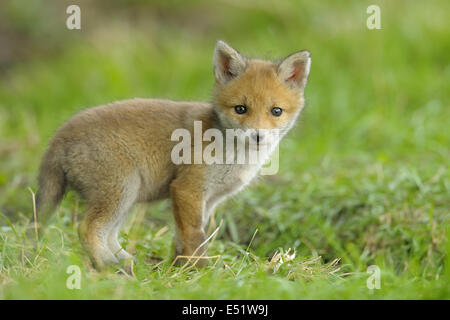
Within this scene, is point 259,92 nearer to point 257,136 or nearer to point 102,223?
point 257,136

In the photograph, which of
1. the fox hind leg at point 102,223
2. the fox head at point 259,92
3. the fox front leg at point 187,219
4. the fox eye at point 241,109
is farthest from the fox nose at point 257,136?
the fox hind leg at point 102,223

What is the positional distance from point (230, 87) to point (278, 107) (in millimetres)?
393

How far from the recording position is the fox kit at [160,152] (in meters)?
4.14

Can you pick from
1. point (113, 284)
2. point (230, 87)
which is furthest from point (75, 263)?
point (230, 87)

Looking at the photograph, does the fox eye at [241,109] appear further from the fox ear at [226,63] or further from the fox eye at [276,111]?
the fox ear at [226,63]

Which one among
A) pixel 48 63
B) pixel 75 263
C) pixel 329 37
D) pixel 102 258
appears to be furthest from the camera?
pixel 48 63

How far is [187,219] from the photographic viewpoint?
14.2 ft

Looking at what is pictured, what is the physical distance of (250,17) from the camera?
12.0 metres

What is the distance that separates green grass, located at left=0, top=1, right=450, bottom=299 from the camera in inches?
149

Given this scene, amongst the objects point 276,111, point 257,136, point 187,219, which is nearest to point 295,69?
point 276,111

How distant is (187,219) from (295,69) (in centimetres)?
145

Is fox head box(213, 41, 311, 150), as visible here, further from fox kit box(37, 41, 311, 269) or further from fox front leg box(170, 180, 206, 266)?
fox front leg box(170, 180, 206, 266)
